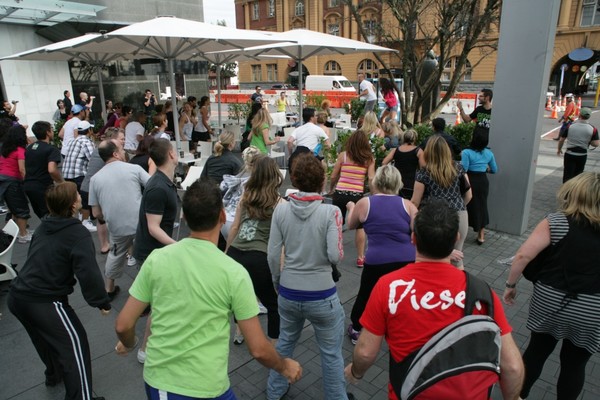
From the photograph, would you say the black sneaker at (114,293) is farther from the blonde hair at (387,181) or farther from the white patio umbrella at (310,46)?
the white patio umbrella at (310,46)

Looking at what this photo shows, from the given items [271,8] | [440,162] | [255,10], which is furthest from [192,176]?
[255,10]

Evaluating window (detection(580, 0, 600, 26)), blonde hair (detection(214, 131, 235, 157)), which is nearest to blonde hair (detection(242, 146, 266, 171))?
blonde hair (detection(214, 131, 235, 157))

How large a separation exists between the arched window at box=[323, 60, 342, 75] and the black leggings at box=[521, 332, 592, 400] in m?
50.5

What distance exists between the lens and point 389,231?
329cm

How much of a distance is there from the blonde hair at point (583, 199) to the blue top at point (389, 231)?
109 centimetres

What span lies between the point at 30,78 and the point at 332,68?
135 feet

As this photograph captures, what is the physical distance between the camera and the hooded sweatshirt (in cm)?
271

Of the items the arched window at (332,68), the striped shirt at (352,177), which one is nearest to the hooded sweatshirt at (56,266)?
the striped shirt at (352,177)

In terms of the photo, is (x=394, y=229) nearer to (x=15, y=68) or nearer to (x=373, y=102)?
(x=373, y=102)

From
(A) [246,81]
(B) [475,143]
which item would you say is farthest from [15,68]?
(A) [246,81]

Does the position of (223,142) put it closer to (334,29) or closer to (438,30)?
(438,30)

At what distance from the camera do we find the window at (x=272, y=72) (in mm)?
55225

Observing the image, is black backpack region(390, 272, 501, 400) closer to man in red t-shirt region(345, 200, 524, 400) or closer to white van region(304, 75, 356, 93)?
man in red t-shirt region(345, 200, 524, 400)

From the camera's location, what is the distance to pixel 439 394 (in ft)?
5.37
